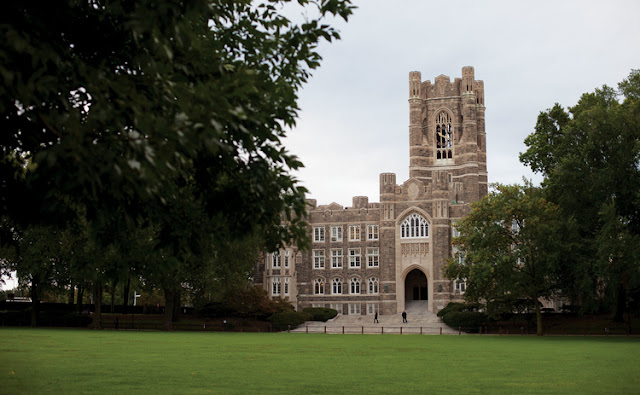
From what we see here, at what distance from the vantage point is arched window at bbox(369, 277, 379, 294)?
79.9m

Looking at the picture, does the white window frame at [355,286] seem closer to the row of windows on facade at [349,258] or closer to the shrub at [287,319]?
the row of windows on facade at [349,258]

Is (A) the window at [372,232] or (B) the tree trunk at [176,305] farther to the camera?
(A) the window at [372,232]

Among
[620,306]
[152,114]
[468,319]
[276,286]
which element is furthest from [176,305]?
[152,114]

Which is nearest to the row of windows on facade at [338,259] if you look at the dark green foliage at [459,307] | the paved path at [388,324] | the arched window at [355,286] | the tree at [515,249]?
the arched window at [355,286]

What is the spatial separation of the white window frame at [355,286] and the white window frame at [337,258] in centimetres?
235

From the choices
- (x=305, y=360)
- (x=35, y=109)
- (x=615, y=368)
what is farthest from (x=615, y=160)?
(x=35, y=109)

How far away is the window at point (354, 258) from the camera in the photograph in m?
81.4

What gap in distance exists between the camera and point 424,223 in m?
77.1

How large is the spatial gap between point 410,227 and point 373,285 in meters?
8.35

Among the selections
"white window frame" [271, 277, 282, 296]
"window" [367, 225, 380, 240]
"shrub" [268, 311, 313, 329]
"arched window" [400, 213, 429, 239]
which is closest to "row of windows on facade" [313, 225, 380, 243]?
"window" [367, 225, 380, 240]

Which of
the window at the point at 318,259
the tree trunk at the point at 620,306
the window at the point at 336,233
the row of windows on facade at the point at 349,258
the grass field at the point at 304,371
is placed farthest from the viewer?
the window at the point at 318,259

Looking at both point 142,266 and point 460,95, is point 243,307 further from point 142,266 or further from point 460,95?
point 142,266

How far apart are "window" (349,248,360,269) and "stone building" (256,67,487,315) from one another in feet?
0.39

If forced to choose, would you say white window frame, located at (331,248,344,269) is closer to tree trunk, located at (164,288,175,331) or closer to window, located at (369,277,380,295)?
window, located at (369,277,380,295)
